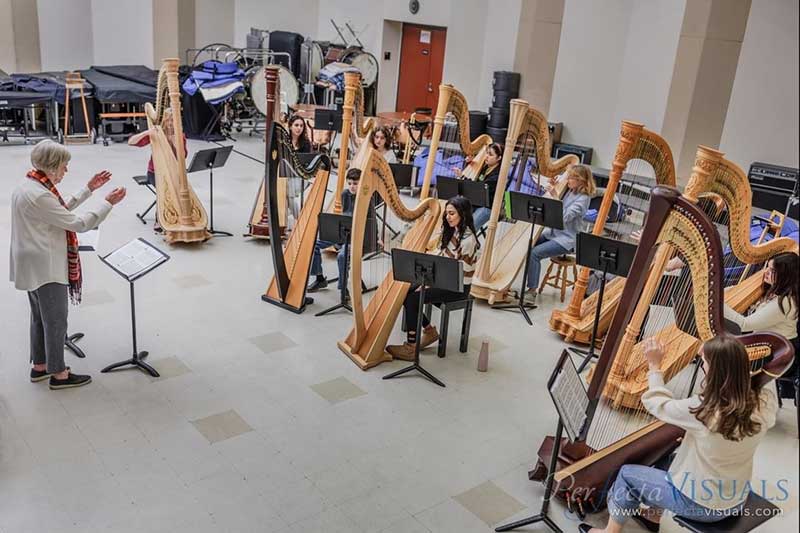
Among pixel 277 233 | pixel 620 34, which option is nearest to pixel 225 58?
pixel 620 34

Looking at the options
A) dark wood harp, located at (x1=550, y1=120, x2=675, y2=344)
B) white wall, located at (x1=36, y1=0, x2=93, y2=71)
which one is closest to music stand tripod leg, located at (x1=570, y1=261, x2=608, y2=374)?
dark wood harp, located at (x1=550, y1=120, x2=675, y2=344)

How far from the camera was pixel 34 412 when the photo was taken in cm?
435

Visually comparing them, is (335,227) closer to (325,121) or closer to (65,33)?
(325,121)

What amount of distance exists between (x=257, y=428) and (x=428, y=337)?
5.66 feet

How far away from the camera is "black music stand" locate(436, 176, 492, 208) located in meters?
6.75

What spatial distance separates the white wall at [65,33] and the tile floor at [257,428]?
32.1 ft

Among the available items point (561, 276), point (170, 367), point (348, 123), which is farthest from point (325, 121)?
point (170, 367)

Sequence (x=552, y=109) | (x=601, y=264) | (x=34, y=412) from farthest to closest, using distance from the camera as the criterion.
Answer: (x=552, y=109), (x=601, y=264), (x=34, y=412)

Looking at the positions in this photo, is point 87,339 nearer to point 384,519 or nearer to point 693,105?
point 384,519

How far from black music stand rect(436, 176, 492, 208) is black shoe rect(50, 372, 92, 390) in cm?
355

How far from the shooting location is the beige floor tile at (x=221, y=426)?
4297 millimetres

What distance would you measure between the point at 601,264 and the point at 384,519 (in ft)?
8.07

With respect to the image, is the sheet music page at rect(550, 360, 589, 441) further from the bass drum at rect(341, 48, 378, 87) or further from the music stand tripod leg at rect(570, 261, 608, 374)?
the bass drum at rect(341, 48, 378, 87)

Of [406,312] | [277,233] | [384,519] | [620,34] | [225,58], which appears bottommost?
[384,519]
